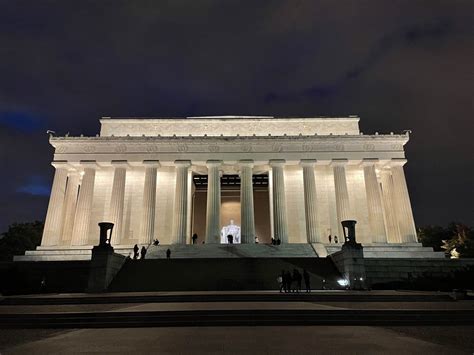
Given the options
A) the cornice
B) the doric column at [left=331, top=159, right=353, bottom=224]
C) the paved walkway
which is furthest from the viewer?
the cornice

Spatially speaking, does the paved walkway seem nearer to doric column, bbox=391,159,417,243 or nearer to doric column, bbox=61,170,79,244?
doric column, bbox=391,159,417,243

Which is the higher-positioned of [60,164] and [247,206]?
[60,164]

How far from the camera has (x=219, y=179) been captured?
152 ft

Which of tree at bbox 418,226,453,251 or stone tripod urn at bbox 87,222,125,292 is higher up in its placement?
tree at bbox 418,226,453,251

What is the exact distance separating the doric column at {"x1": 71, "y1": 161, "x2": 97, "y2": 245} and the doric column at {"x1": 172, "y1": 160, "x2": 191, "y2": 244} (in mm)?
11049

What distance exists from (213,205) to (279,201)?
851cm

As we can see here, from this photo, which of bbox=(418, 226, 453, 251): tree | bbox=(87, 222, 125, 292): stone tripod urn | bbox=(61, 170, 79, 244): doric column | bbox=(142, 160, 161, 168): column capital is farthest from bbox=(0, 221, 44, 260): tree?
bbox=(418, 226, 453, 251): tree

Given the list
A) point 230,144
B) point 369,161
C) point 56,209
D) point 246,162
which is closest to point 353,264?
point 246,162

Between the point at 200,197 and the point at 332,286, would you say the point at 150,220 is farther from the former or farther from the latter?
the point at 332,286

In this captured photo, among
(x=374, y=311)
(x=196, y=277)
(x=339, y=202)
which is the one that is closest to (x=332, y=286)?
(x=196, y=277)

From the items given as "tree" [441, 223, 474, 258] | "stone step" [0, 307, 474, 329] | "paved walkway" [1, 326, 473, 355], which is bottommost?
"paved walkway" [1, 326, 473, 355]

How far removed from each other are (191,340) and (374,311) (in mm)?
7020

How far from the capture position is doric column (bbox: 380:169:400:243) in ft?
148

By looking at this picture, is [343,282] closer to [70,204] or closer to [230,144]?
[230,144]
